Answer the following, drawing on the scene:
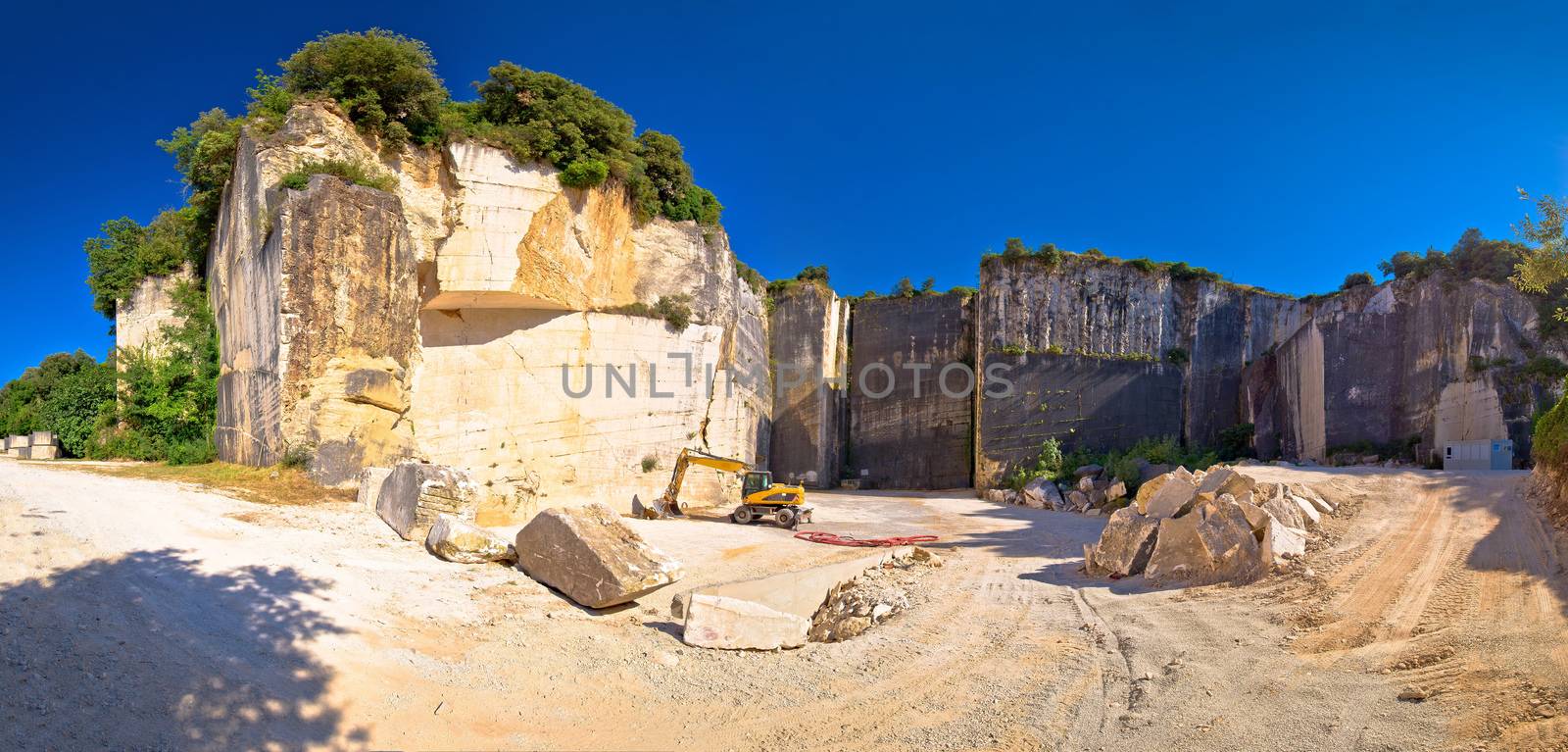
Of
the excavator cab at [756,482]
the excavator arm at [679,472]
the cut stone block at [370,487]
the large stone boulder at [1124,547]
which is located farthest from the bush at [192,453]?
the large stone boulder at [1124,547]

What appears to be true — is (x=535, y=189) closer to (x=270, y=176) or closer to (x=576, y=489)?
(x=270, y=176)

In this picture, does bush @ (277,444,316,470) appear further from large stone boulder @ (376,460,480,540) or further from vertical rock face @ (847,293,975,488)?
vertical rock face @ (847,293,975,488)

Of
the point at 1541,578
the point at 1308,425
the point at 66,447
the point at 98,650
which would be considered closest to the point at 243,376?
the point at 66,447

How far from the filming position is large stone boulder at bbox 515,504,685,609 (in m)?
7.66

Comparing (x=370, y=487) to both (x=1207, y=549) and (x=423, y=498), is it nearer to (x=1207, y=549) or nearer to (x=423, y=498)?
(x=423, y=498)

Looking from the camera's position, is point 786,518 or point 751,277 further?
point 751,277

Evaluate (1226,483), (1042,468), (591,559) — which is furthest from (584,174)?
(1042,468)

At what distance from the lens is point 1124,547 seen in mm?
9578

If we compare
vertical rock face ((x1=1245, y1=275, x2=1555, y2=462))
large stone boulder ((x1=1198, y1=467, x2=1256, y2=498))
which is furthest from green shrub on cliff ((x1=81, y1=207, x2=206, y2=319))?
vertical rock face ((x1=1245, y1=275, x2=1555, y2=462))

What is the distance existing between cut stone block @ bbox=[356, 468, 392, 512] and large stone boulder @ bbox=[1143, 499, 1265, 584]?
10208 millimetres

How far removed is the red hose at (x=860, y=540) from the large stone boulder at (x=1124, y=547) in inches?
193

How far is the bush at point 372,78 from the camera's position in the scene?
49.0ft

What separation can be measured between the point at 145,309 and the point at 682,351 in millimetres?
13328

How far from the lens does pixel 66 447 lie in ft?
59.6
